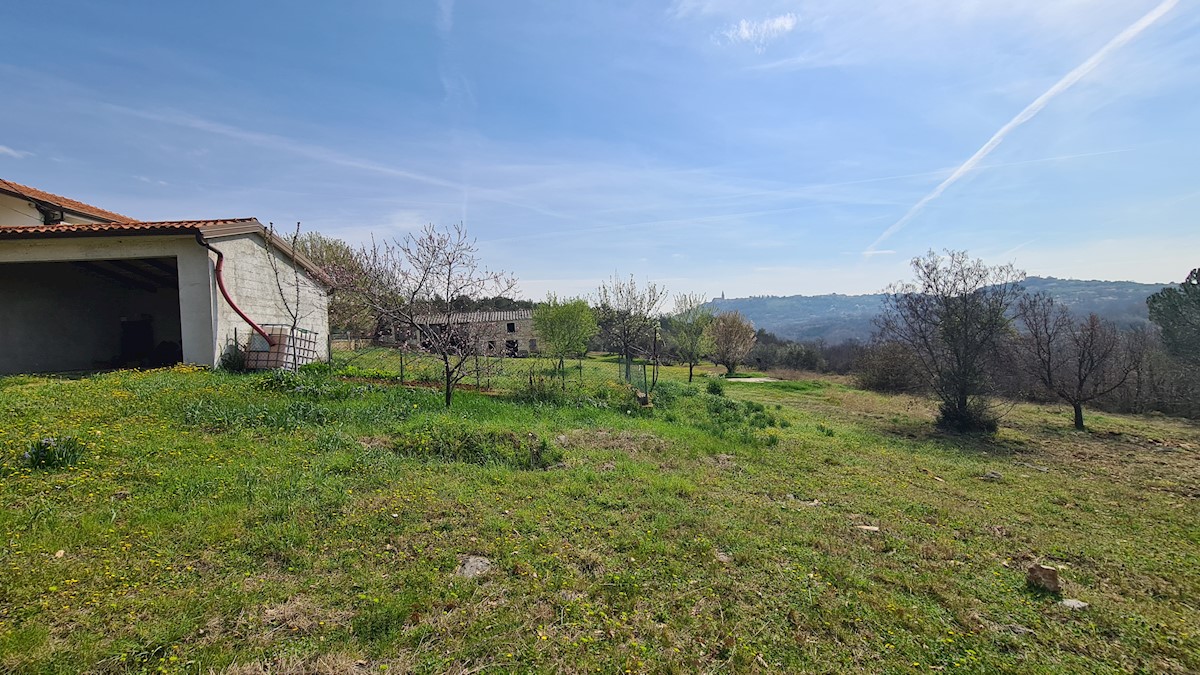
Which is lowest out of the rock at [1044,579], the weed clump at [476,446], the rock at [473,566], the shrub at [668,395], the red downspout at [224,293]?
the rock at [1044,579]

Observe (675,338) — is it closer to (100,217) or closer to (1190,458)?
(1190,458)

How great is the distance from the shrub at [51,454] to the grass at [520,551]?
0.09m

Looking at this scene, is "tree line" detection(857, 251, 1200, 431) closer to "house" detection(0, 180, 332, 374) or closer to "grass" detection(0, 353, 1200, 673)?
"grass" detection(0, 353, 1200, 673)

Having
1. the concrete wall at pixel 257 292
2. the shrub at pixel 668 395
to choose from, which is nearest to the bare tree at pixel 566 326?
the shrub at pixel 668 395

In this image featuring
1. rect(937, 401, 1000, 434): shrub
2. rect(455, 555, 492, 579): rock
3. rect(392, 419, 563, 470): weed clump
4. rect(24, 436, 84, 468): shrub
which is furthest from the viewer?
rect(937, 401, 1000, 434): shrub

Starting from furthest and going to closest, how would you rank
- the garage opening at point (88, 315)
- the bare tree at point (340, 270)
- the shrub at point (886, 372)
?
the shrub at point (886, 372)
the bare tree at point (340, 270)
the garage opening at point (88, 315)

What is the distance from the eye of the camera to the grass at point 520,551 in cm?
283

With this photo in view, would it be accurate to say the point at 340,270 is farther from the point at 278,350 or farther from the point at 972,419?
the point at 972,419

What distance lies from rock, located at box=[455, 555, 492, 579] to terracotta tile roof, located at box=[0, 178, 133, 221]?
1796 centimetres

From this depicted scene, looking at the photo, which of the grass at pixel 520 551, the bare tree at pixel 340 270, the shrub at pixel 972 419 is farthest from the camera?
the bare tree at pixel 340 270

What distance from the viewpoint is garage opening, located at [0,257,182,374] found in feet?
39.0

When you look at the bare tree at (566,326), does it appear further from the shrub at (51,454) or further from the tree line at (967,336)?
the shrub at (51,454)

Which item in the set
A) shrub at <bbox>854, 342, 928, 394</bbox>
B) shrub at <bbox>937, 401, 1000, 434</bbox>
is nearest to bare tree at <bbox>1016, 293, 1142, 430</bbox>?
Answer: shrub at <bbox>937, 401, 1000, 434</bbox>

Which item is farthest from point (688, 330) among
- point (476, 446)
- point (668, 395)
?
point (476, 446)
